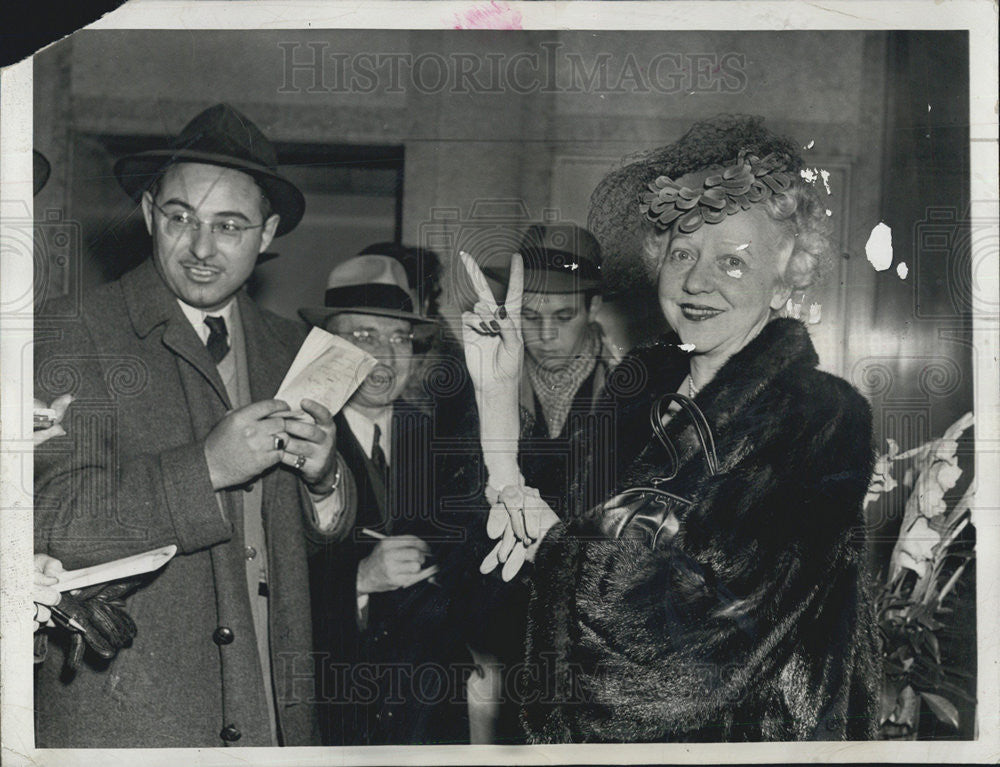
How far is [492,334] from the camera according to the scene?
3.18m

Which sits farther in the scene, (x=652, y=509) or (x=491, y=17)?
(x=491, y=17)

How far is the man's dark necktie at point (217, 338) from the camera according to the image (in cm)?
315

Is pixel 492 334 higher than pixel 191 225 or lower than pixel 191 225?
lower

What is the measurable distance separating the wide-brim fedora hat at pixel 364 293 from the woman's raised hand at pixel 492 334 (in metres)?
0.18

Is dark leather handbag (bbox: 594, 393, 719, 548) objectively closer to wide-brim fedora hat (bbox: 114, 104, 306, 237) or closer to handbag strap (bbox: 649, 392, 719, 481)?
handbag strap (bbox: 649, 392, 719, 481)

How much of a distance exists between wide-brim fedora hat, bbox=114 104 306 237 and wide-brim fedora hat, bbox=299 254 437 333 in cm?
22

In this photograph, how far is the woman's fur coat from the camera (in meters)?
3.12

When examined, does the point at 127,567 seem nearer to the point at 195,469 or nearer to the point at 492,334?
the point at 195,469

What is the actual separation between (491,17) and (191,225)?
3.60 ft

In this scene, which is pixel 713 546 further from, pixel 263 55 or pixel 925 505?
pixel 263 55

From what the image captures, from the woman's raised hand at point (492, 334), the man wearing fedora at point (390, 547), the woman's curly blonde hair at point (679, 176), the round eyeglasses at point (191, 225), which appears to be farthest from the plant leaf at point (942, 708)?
the round eyeglasses at point (191, 225)

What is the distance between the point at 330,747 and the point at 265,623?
0.42 m

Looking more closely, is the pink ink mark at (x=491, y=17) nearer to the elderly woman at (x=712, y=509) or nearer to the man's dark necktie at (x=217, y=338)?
the elderly woman at (x=712, y=509)

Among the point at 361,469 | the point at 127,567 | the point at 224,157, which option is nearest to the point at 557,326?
the point at 361,469
